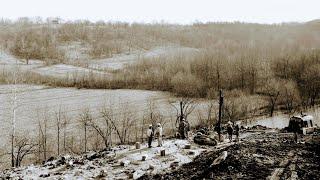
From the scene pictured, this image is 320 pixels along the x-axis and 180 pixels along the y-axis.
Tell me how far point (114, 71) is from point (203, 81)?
62.2 feet

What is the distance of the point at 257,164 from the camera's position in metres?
21.8

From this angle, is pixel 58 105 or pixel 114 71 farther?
pixel 114 71

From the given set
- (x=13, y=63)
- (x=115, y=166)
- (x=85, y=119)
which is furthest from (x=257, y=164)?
(x=13, y=63)

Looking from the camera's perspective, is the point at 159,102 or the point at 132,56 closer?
the point at 159,102

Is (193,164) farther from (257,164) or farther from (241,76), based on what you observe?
(241,76)

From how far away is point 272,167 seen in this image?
21656 mm

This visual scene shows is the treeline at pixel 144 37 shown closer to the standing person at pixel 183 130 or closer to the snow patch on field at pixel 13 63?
the snow patch on field at pixel 13 63

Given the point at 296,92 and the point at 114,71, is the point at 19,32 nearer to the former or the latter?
the point at 114,71

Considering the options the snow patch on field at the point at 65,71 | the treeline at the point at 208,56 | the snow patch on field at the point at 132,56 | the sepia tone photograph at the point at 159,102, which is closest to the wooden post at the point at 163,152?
the sepia tone photograph at the point at 159,102

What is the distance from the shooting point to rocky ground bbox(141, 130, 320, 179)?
20.4m

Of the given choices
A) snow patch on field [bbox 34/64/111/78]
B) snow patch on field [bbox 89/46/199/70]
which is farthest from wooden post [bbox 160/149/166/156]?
snow patch on field [bbox 89/46/199/70]

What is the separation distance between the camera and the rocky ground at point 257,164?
66.8 ft

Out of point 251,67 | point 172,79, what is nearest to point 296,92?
point 251,67

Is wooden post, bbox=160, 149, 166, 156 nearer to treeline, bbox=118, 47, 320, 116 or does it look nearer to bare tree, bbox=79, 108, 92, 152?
bare tree, bbox=79, 108, 92, 152
